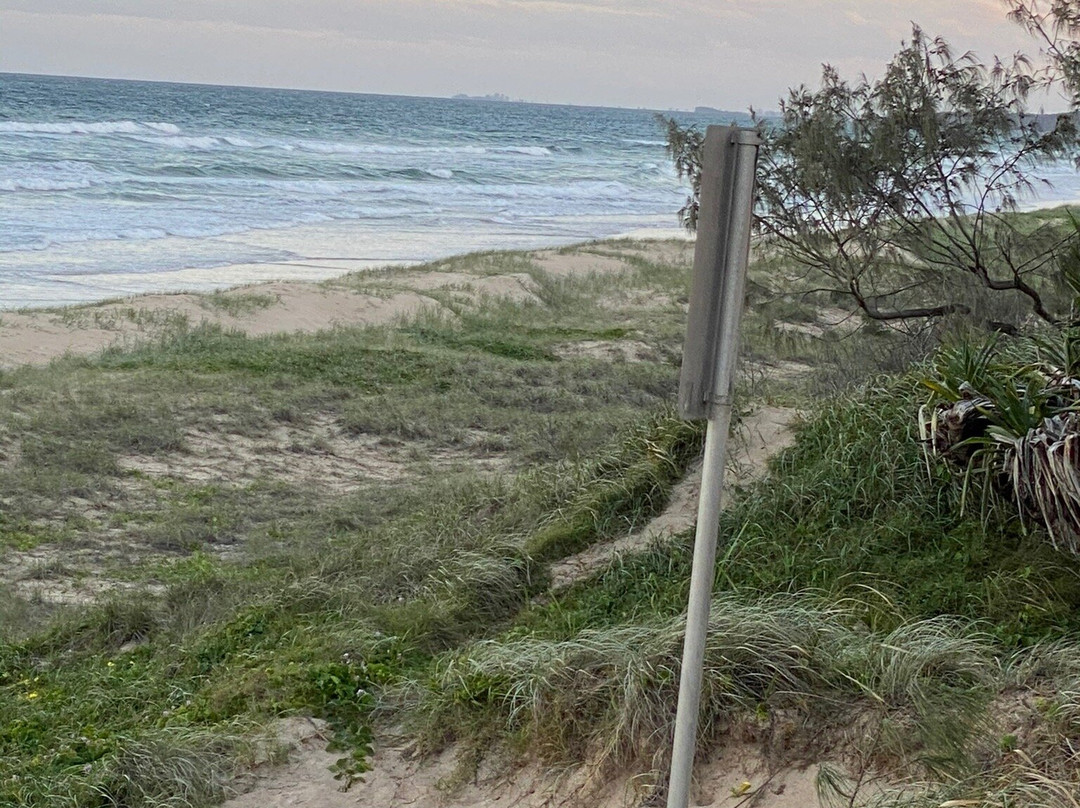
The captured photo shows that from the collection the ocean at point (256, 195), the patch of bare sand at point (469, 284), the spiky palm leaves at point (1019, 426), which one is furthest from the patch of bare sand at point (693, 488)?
the patch of bare sand at point (469, 284)

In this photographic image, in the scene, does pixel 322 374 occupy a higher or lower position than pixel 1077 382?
lower

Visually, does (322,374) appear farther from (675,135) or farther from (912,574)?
(912,574)

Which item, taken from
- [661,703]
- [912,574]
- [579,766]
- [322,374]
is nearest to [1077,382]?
[912,574]

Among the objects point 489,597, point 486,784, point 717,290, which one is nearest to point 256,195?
point 489,597

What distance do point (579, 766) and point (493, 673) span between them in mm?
662

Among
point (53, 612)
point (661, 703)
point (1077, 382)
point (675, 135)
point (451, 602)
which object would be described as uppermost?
point (675, 135)

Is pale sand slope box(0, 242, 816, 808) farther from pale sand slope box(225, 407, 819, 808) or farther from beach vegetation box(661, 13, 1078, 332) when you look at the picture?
beach vegetation box(661, 13, 1078, 332)

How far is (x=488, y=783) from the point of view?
175 inches

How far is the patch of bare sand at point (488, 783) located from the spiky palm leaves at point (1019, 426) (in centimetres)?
173

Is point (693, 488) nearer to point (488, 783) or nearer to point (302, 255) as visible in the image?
point (488, 783)

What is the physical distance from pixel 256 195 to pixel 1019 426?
1359 inches

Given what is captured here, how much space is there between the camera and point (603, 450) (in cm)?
863

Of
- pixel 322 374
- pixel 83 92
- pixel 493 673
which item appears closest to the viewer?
pixel 493 673

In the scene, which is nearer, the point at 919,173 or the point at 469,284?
the point at 919,173
